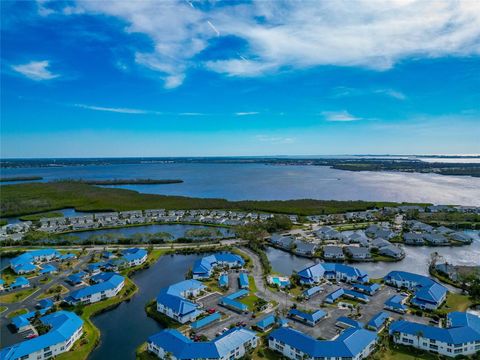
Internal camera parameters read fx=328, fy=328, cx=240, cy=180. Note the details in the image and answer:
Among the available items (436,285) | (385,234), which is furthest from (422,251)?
(436,285)

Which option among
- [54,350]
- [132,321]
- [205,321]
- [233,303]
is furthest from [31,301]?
[233,303]

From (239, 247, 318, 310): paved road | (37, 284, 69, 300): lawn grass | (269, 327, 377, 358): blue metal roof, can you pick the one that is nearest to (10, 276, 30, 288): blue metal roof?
(37, 284, 69, 300): lawn grass

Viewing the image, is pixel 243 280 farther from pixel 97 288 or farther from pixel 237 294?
pixel 97 288

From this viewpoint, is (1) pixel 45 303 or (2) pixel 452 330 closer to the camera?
(2) pixel 452 330

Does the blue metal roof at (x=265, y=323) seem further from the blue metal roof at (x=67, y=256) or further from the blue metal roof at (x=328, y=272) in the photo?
the blue metal roof at (x=67, y=256)

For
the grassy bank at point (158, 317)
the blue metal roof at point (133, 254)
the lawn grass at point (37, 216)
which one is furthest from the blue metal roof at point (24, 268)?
the lawn grass at point (37, 216)

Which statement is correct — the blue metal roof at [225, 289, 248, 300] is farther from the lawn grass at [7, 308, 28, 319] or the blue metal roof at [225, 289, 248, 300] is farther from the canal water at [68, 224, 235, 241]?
the canal water at [68, 224, 235, 241]
